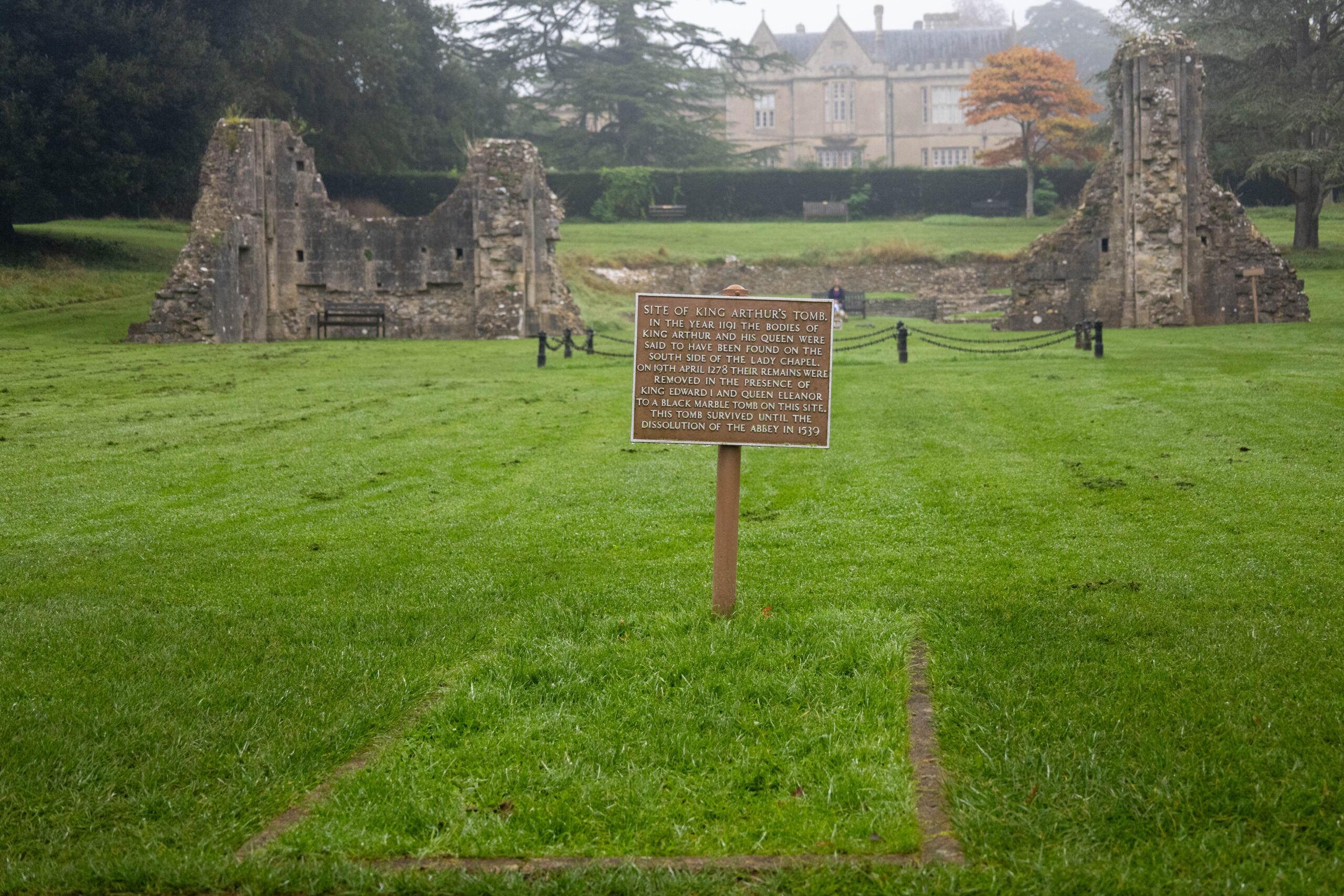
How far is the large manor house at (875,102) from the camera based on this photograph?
294 feet

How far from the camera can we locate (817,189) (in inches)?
2111

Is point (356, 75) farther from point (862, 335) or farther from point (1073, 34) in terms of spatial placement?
point (1073, 34)

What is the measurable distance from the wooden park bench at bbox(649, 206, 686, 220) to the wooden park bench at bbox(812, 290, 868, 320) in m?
16.4

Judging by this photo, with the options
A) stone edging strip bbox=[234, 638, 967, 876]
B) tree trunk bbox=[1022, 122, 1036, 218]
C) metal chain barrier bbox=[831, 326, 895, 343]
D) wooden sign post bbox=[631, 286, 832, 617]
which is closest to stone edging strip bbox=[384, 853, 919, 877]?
stone edging strip bbox=[234, 638, 967, 876]

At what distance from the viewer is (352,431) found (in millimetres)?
13383

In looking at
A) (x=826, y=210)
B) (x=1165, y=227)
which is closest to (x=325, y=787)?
(x=1165, y=227)

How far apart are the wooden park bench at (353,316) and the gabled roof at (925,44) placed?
225ft

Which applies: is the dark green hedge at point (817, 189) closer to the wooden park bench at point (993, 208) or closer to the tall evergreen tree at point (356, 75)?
the wooden park bench at point (993, 208)

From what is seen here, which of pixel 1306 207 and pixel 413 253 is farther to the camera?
pixel 1306 207

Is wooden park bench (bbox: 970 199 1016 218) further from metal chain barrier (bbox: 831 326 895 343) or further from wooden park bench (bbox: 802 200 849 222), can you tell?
metal chain barrier (bbox: 831 326 895 343)

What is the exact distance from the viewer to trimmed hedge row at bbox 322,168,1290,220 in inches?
2041

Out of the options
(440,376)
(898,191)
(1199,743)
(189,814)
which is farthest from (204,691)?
(898,191)

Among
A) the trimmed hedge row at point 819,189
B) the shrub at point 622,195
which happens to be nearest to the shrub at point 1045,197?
the trimmed hedge row at point 819,189

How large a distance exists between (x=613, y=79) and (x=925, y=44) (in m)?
47.0
